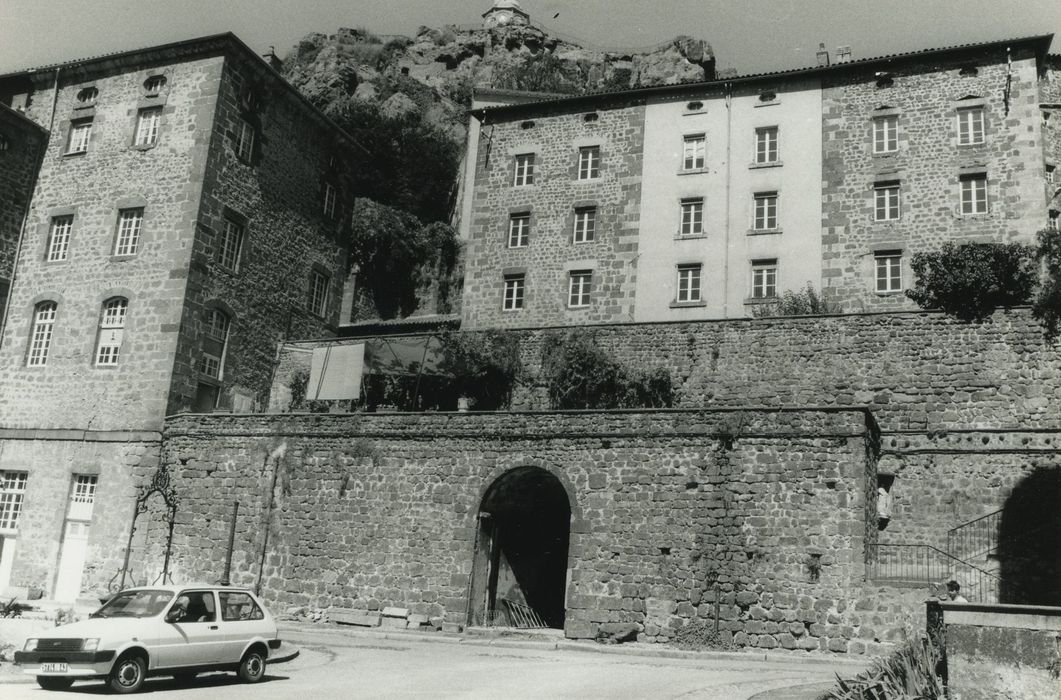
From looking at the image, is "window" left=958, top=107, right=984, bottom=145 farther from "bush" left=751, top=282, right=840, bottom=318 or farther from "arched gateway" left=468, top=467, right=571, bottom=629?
"arched gateway" left=468, top=467, right=571, bottom=629

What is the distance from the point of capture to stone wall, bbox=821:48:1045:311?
29516 millimetres

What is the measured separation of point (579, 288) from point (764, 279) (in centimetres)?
621

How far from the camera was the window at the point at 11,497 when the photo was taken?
2666 centimetres

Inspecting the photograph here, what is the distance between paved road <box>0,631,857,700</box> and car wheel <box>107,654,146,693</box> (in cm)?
24

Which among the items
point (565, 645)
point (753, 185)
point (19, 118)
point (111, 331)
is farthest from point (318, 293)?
point (565, 645)

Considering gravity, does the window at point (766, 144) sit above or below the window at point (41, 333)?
above

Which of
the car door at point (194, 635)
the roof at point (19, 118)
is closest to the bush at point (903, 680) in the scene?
the car door at point (194, 635)

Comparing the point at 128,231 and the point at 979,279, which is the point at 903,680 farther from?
the point at 128,231

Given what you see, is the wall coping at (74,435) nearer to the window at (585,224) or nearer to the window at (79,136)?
the window at (79,136)

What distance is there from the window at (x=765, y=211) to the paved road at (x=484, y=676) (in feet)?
57.1

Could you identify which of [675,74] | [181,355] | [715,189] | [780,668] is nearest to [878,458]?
[780,668]

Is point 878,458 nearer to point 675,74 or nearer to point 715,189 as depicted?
point 715,189

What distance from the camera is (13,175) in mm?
29531

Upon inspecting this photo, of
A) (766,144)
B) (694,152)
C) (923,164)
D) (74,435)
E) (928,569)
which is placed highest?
(766,144)
